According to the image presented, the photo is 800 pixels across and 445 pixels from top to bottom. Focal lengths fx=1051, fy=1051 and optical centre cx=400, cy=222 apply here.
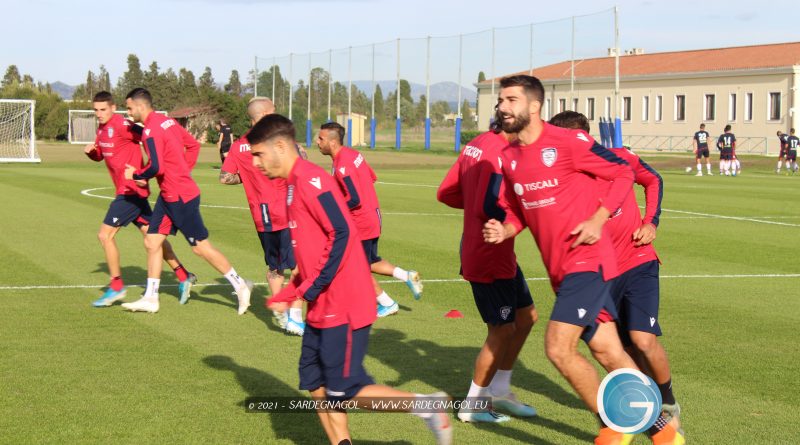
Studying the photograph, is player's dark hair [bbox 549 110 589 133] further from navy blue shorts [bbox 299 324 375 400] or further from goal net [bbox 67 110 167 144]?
goal net [bbox 67 110 167 144]

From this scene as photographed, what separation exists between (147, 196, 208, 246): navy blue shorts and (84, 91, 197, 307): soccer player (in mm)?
423

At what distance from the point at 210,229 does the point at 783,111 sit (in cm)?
5422

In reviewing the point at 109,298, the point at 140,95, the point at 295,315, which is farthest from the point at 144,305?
the point at 140,95

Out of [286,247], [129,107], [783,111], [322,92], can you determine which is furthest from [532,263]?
[322,92]

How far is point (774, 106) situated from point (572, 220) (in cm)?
6505

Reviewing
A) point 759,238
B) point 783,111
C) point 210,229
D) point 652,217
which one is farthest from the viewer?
point 783,111

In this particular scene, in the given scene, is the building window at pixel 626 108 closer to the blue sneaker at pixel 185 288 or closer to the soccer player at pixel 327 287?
the blue sneaker at pixel 185 288

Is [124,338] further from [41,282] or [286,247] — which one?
[41,282]

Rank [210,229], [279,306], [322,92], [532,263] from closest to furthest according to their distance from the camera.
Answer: [279,306]
[532,263]
[210,229]
[322,92]

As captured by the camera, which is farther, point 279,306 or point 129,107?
point 129,107

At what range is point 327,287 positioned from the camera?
549cm

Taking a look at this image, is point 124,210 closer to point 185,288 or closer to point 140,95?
point 185,288

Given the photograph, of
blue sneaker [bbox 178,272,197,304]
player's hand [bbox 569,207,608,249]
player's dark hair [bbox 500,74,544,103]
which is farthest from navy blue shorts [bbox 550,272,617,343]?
blue sneaker [bbox 178,272,197,304]

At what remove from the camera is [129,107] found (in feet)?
34.8
